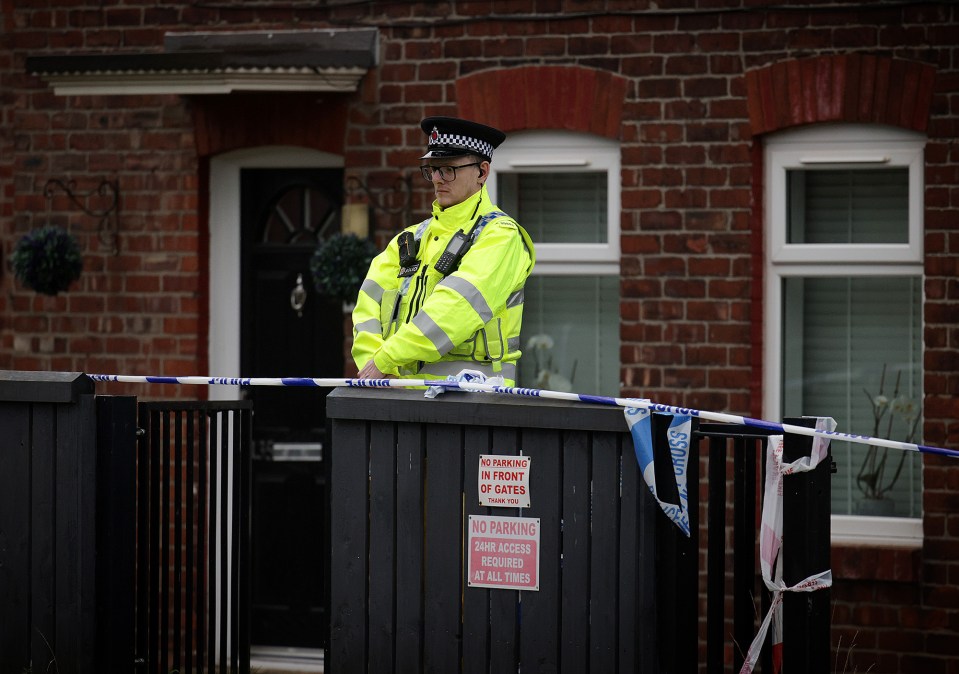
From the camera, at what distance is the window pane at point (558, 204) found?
718cm

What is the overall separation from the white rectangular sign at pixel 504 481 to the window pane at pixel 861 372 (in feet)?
10.1

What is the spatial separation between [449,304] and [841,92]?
298 centimetres

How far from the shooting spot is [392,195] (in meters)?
7.13

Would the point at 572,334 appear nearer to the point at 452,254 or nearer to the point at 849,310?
the point at 849,310

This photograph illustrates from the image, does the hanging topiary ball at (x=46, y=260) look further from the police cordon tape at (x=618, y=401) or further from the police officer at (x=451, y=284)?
the police officer at (x=451, y=284)

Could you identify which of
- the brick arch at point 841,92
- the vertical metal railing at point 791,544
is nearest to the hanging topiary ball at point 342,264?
the brick arch at point 841,92

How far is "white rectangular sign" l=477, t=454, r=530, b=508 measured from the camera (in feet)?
14.0

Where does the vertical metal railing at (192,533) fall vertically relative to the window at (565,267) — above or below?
below

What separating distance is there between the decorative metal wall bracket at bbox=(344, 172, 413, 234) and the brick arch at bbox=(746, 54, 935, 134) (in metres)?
1.83

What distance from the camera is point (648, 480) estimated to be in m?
4.13

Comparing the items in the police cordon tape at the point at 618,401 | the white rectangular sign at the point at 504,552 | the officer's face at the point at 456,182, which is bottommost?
the white rectangular sign at the point at 504,552

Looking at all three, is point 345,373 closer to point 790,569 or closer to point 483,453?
point 483,453

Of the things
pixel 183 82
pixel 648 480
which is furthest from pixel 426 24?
pixel 648 480

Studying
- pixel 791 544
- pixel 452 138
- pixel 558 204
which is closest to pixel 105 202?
pixel 558 204
